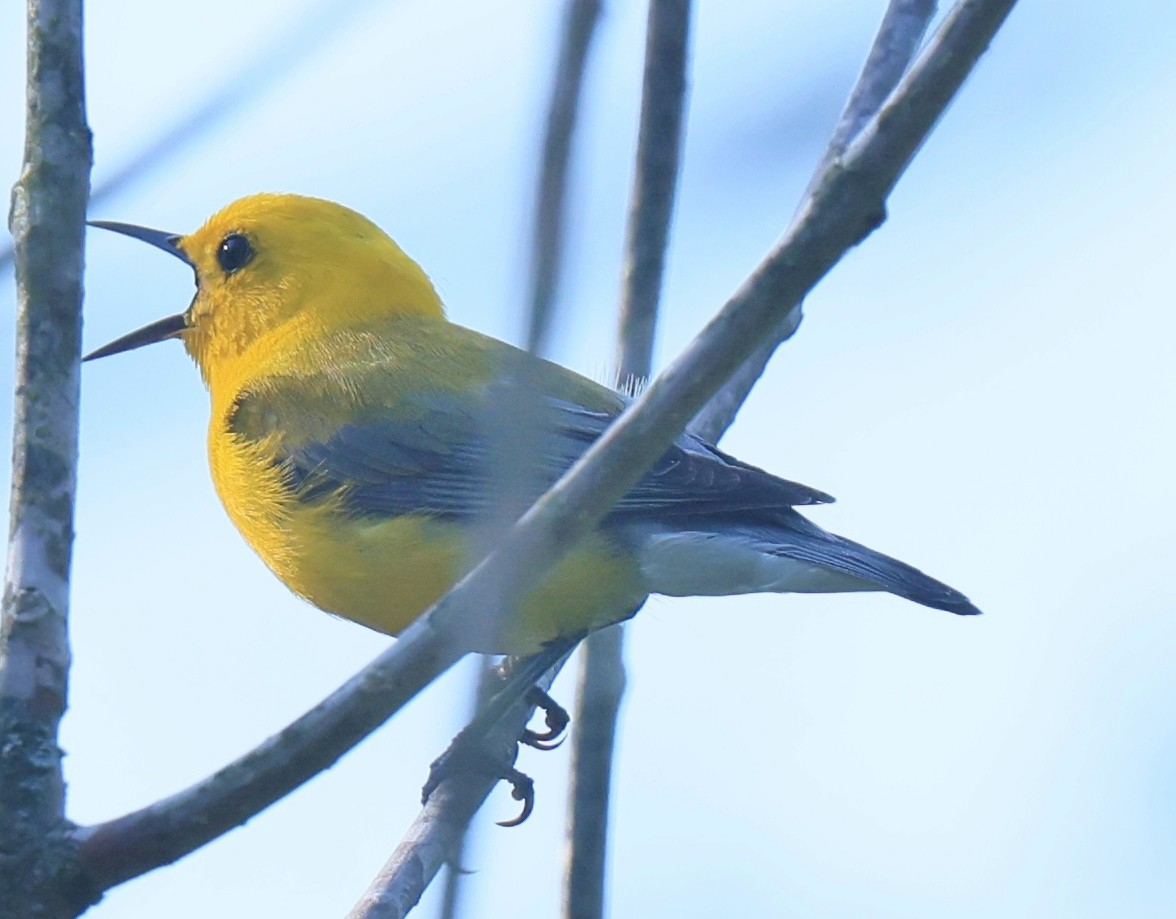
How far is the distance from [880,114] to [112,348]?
4.97 meters

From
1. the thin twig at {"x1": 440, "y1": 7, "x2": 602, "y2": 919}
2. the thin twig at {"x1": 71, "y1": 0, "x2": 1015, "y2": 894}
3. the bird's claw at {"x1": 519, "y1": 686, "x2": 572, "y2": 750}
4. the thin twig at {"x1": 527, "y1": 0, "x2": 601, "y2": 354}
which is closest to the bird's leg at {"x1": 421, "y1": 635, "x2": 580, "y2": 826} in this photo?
the bird's claw at {"x1": 519, "y1": 686, "x2": 572, "y2": 750}

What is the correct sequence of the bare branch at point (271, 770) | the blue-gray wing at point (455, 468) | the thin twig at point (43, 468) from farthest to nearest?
the blue-gray wing at point (455, 468) → the thin twig at point (43, 468) → the bare branch at point (271, 770)

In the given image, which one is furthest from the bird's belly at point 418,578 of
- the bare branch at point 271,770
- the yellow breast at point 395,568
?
the bare branch at point 271,770

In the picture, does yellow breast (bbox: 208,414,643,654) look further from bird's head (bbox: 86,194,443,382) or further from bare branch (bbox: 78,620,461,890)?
bare branch (bbox: 78,620,461,890)

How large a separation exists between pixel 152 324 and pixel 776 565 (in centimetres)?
328

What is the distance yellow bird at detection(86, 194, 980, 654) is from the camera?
514 centimetres

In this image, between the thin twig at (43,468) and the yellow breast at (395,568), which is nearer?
the thin twig at (43,468)

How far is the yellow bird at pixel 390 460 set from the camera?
5141 mm

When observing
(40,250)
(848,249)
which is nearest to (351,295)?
(40,250)

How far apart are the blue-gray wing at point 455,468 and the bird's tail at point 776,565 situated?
3.7 inches

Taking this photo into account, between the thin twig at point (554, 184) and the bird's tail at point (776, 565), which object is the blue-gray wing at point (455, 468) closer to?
the bird's tail at point (776, 565)

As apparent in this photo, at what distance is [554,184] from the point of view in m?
1.56

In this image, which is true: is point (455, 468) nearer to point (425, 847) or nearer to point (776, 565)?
point (776, 565)

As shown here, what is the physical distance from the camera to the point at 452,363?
6055mm
